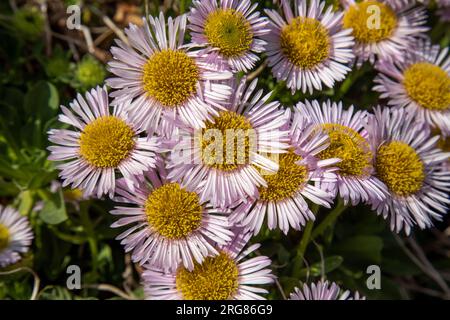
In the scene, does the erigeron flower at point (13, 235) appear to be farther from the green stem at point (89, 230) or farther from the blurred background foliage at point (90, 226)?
the green stem at point (89, 230)

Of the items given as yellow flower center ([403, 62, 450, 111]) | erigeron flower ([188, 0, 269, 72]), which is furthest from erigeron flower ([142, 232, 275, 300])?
yellow flower center ([403, 62, 450, 111])

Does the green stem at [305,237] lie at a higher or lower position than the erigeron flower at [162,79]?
lower

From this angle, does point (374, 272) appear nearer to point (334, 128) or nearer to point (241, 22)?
point (334, 128)

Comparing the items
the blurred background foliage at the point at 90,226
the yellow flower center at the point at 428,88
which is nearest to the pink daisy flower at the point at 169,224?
the blurred background foliage at the point at 90,226

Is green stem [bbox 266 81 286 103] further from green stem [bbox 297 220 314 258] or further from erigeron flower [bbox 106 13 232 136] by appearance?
green stem [bbox 297 220 314 258]

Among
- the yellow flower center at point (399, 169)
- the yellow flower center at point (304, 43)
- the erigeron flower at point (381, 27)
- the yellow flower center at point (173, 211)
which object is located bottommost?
the yellow flower center at point (173, 211)
